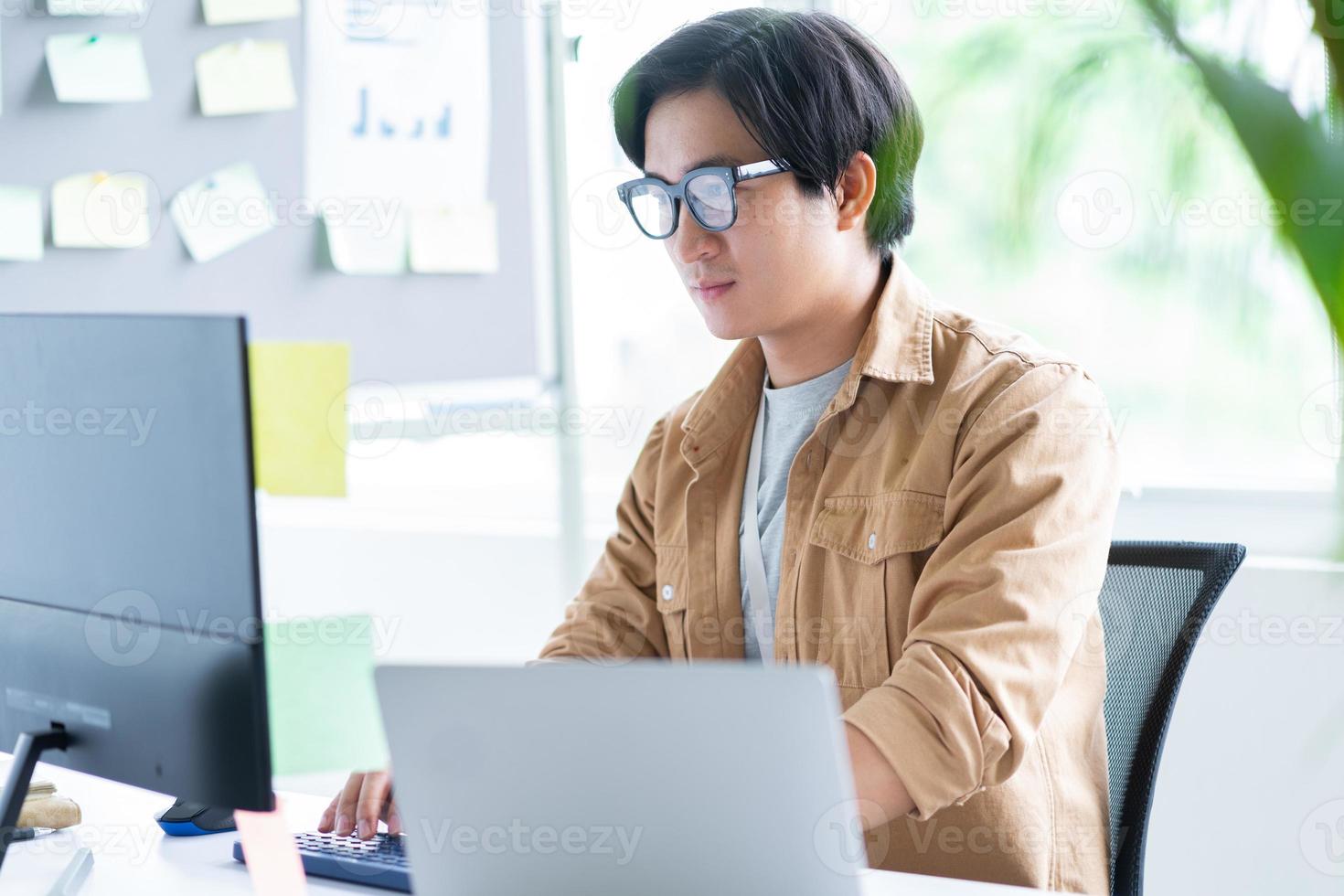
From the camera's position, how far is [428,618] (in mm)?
2689

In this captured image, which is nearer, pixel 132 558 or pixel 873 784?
pixel 132 558

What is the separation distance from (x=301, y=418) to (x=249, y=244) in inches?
11.4

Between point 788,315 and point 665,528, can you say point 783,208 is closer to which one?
point 788,315

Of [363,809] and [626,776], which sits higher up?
[626,776]

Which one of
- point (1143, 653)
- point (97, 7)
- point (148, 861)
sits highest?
point (97, 7)

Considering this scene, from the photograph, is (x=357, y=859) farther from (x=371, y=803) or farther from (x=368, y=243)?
(x=368, y=243)

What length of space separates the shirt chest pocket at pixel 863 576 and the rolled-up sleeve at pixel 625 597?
0.25 m

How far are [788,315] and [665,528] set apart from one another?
0.32 m

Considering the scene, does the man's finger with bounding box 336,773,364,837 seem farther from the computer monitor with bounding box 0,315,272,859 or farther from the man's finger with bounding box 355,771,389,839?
the computer monitor with bounding box 0,315,272,859

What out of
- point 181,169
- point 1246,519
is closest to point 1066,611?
point 1246,519

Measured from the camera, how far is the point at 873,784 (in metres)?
1.07

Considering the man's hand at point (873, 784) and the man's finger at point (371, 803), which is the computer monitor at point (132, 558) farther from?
the man's hand at point (873, 784)

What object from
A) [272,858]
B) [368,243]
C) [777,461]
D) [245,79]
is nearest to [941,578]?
[777,461]

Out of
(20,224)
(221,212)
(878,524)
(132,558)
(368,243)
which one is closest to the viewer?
(132,558)
